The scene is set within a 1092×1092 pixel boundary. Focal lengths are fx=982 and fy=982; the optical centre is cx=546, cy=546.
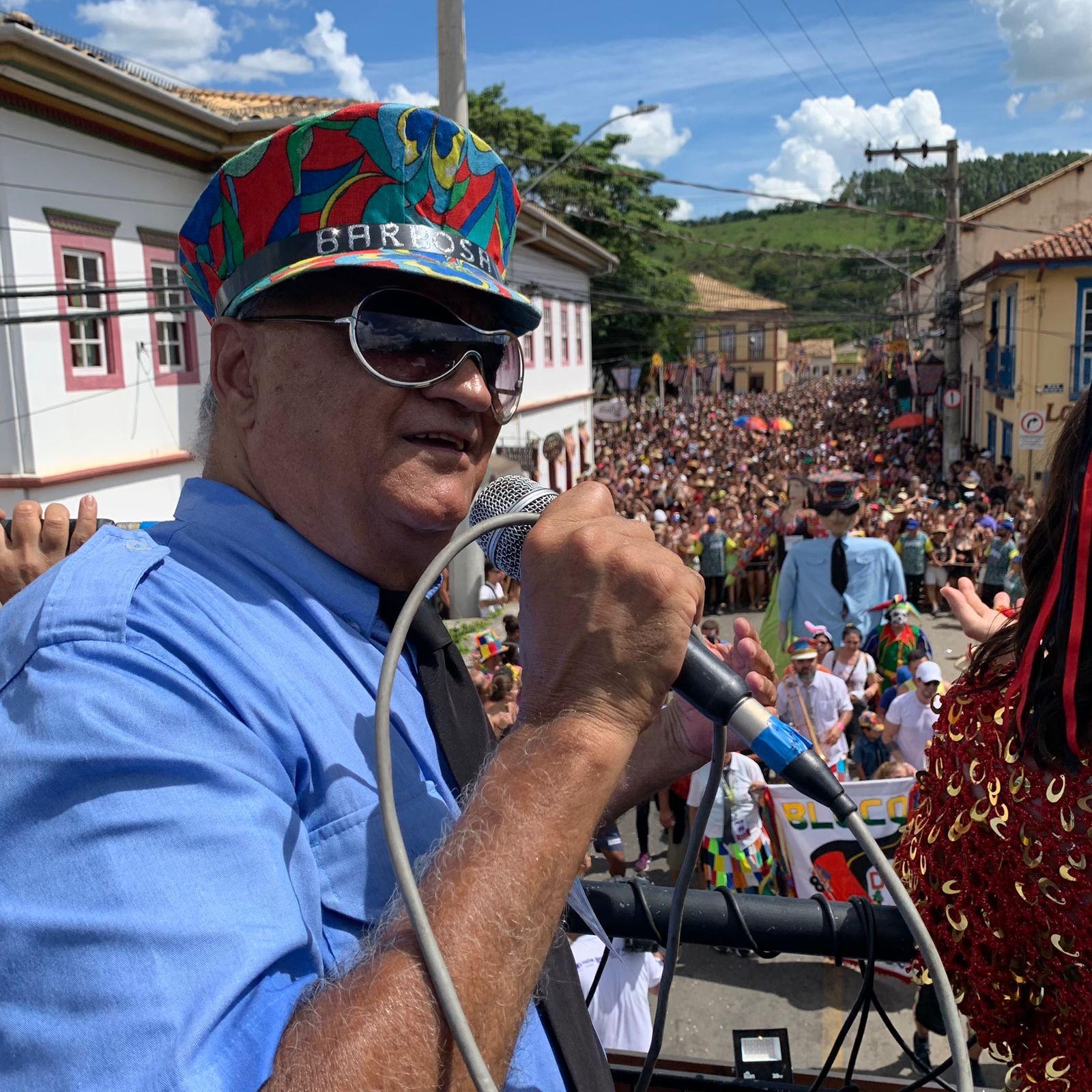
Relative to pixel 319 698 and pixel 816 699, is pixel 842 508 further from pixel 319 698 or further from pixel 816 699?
pixel 319 698

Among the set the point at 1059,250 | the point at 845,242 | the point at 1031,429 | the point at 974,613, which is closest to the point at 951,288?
the point at 1059,250

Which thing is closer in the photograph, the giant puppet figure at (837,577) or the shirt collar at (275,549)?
the shirt collar at (275,549)

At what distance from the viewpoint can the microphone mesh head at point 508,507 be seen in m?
1.54

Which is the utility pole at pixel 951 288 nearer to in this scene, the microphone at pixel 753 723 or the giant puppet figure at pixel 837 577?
the giant puppet figure at pixel 837 577

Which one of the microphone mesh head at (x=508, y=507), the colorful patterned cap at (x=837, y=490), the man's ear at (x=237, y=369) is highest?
the man's ear at (x=237, y=369)

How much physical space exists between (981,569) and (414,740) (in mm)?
14557

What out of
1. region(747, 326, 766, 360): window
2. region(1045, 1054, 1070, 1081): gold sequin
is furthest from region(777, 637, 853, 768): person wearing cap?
region(747, 326, 766, 360): window

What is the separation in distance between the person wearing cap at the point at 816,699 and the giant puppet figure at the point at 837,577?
434mm

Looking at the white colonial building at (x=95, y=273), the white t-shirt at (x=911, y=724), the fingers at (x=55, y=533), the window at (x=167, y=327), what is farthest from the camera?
the window at (x=167, y=327)

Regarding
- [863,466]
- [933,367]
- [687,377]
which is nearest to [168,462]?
[863,466]

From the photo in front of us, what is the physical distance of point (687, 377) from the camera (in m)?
56.9

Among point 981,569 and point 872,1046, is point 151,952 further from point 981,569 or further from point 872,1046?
point 981,569

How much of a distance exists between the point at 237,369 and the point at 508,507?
1.58ft

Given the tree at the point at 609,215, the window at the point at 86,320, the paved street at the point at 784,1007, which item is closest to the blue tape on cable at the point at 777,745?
the paved street at the point at 784,1007
